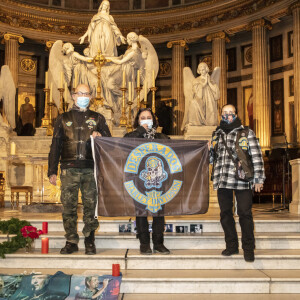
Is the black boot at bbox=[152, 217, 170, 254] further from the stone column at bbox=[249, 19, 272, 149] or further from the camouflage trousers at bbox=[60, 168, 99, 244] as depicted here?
the stone column at bbox=[249, 19, 272, 149]

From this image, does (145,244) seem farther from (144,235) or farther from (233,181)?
(233,181)

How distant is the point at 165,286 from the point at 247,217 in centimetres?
127

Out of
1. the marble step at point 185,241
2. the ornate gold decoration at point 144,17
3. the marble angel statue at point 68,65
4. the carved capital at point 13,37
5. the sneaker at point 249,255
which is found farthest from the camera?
the carved capital at point 13,37

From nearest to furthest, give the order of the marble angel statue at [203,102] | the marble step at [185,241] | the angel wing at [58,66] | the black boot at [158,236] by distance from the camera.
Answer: the black boot at [158,236], the marble step at [185,241], the angel wing at [58,66], the marble angel statue at [203,102]

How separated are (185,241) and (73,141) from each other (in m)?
2.00

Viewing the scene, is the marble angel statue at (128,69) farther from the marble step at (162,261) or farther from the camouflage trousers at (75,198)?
the marble step at (162,261)

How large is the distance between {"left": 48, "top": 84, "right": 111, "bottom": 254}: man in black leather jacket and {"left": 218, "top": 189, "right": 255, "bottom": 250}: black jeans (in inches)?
61.5

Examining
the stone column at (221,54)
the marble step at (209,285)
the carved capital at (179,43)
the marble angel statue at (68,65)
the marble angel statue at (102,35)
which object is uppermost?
the carved capital at (179,43)

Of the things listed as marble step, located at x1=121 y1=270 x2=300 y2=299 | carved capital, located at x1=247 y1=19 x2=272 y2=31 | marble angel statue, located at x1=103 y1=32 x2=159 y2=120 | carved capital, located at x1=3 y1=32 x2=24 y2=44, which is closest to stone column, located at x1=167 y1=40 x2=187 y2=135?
carved capital, located at x1=247 y1=19 x2=272 y2=31

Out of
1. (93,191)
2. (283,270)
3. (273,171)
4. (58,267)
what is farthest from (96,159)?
(273,171)

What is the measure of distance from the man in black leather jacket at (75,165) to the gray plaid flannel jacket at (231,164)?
4.91 ft

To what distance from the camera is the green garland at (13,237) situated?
541 cm

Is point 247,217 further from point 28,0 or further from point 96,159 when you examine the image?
point 28,0

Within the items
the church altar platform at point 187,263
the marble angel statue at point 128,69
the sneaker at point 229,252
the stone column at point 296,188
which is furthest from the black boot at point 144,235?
the marble angel statue at point 128,69
